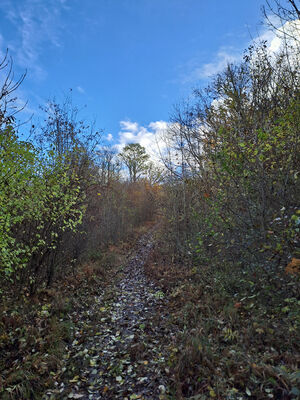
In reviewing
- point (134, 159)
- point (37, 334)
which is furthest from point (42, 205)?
point (134, 159)

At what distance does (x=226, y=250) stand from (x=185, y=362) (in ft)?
9.78

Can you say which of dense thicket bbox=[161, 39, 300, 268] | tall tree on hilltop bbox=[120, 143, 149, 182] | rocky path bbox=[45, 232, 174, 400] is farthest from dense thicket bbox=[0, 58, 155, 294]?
tall tree on hilltop bbox=[120, 143, 149, 182]

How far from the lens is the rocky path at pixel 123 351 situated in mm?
3672

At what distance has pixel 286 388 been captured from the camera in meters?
3.00

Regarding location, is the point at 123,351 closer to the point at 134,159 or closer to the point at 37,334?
the point at 37,334

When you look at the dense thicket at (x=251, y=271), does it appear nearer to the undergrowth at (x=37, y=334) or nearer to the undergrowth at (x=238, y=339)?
the undergrowth at (x=238, y=339)

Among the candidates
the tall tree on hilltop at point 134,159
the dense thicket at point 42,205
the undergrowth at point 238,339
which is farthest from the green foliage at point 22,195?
the tall tree on hilltop at point 134,159

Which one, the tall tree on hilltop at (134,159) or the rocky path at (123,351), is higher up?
the tall tree on hilltop at (134,159)

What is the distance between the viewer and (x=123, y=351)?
4609 millimetres

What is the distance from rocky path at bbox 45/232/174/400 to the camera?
3672 millimetres

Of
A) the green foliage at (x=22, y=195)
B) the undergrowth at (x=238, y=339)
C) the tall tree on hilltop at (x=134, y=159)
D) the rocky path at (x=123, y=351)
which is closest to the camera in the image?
the undergrowth at (x=238, y=339)

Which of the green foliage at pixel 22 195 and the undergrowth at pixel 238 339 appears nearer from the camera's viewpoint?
the undergrowth at pixel 238 339

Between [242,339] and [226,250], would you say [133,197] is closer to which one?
[226,250]

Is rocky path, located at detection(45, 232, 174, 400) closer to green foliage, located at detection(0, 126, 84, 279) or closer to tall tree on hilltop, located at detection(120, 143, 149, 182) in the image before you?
green foliage, located at detection(0, 126, 84, 279)
